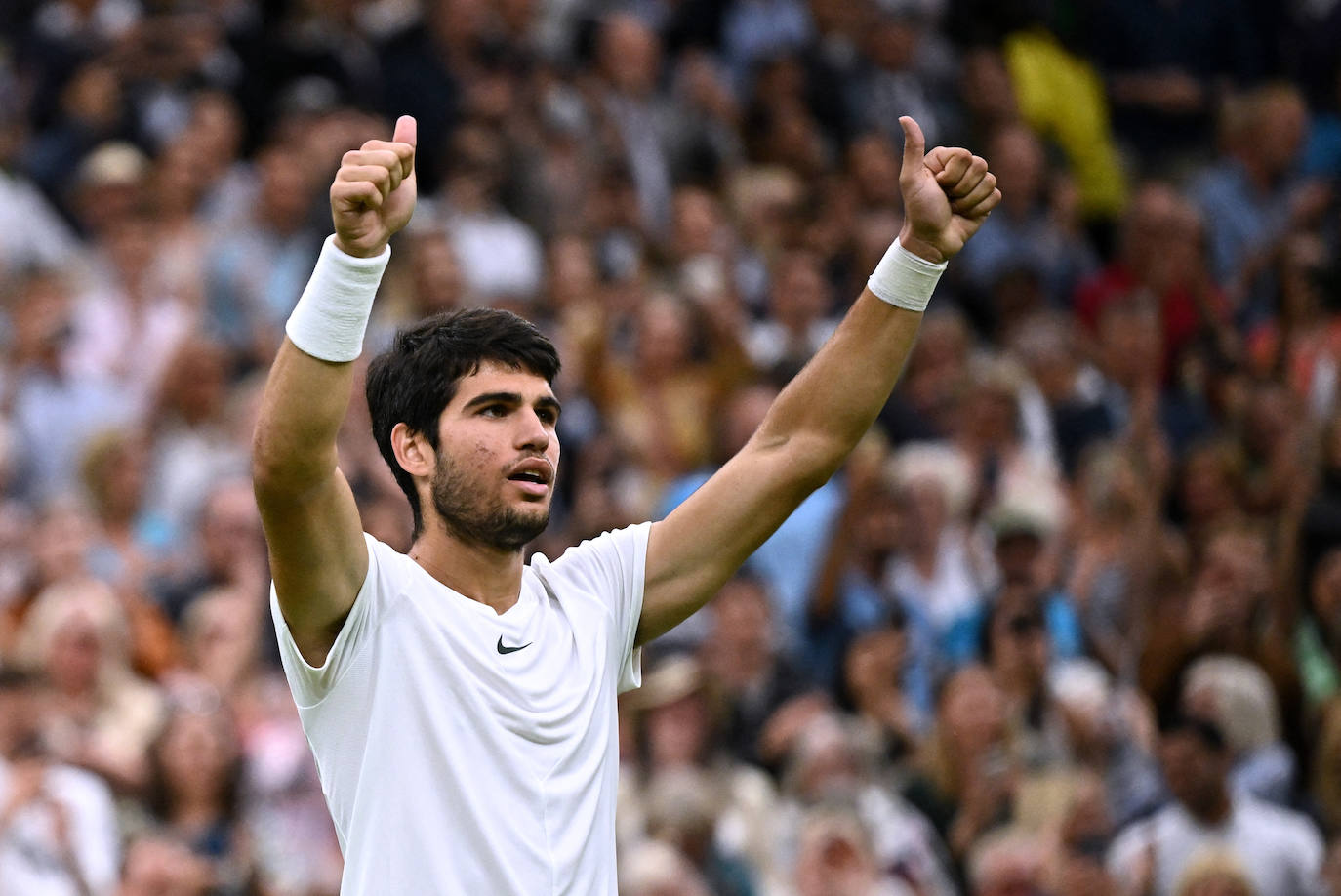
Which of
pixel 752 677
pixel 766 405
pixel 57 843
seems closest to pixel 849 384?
pixel 752 677

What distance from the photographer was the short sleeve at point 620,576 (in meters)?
3.84

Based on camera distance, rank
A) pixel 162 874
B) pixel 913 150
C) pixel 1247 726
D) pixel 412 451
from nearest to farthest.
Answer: pixel 412 451, pixel 913 150, pixel 162 874, pixel 1247 726

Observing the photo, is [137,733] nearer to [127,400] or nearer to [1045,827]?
[127,400]

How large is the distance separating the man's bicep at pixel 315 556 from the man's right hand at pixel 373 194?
0.38m

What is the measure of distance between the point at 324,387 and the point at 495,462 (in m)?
0.44

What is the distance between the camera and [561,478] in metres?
8.73

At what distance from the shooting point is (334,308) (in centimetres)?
321

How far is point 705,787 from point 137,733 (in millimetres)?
2051

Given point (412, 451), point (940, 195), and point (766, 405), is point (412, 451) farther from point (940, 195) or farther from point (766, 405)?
point (766, 405)

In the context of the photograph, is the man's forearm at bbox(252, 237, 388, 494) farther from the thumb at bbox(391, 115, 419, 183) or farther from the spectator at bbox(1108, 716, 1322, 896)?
the spectator at bbox(1108, 716, 1322, 896)

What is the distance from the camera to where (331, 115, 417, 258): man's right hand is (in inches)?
124

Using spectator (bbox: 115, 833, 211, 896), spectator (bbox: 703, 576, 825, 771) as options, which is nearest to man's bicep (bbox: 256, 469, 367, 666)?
spectator (bbox: 115, 833, 211, 896)

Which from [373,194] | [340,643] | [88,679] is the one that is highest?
[373,194]

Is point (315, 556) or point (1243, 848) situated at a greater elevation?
point (315, 556)
